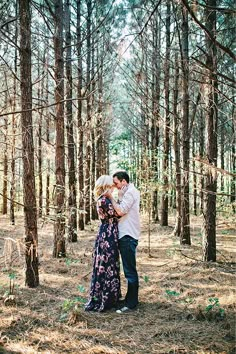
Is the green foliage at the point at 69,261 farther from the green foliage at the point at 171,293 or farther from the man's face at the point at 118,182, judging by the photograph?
the man's face at the point at 118,182

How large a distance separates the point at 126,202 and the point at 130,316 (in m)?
1.46

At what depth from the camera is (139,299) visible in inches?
199

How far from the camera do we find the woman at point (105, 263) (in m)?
4.60

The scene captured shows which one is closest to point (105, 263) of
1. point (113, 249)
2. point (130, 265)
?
point (113, 249)

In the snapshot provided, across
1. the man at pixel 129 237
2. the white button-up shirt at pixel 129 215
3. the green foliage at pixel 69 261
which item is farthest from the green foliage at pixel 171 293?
the green foliage at pixel 69 261

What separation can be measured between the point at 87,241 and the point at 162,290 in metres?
4.85

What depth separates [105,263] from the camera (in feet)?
15.1

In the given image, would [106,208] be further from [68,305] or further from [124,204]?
[68,305]

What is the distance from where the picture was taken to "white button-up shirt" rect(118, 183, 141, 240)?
15.1 ft

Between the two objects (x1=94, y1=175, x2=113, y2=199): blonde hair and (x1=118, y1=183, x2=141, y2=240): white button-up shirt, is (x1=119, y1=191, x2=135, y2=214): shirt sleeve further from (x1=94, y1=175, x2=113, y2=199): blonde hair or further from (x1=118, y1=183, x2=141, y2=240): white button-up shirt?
(x1=94, y1=175, x2=113, y2=199): blonde hair

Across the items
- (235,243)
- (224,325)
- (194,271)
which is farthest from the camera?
(235,243)

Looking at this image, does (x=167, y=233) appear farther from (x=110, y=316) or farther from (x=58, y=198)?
(x=110, y=316)

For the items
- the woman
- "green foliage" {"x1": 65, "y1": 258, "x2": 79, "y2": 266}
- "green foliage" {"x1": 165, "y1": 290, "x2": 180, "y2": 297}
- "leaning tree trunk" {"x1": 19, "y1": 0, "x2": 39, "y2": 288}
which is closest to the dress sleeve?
the woman

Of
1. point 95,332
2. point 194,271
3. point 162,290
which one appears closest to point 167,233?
point 194,271
